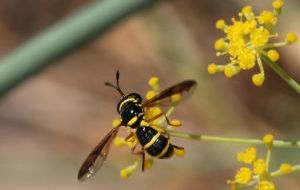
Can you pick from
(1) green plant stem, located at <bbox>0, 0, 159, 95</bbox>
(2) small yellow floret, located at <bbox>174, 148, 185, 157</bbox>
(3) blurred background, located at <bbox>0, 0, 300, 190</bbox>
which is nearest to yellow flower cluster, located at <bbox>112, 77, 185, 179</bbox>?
(2) small yellow floret, located at <bbox>174, 148, 185, 157</bbox>

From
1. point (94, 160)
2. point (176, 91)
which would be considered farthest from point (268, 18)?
point (94, 160)

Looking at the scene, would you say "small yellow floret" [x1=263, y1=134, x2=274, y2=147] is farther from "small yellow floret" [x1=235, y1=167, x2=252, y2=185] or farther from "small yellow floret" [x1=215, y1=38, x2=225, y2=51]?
"small yellow floret" [x1=215, y1=38, x2=225, y2=51]

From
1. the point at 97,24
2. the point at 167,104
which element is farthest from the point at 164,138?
the point at 97,24

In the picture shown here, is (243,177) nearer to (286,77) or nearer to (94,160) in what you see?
(286,77)

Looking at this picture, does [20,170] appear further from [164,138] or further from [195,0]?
[164,138]

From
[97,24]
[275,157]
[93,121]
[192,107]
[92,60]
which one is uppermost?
[92,60]

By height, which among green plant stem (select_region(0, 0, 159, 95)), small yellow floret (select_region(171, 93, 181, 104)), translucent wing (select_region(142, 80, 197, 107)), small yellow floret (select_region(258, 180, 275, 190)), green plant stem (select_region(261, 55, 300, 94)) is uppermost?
green plant stem (select_region(0, 0, 159, 95))
